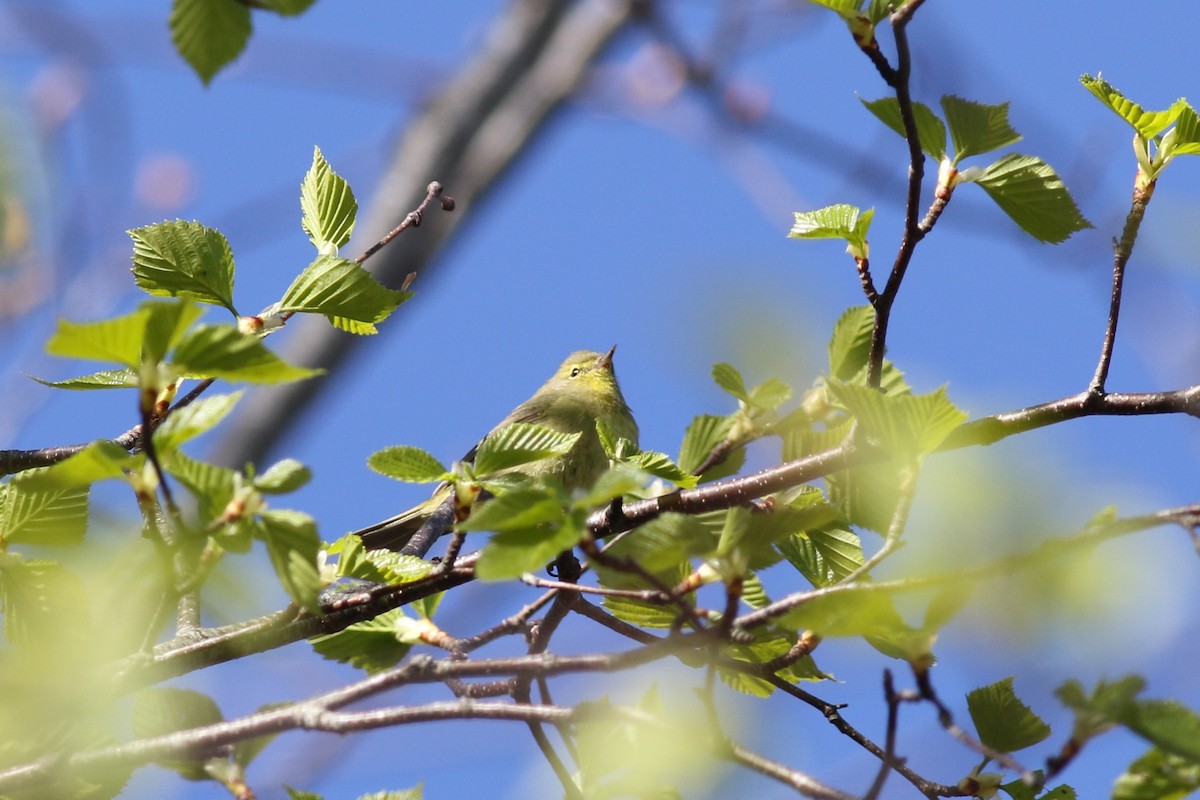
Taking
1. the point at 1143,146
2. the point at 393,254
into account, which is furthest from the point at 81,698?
the point at 393,254

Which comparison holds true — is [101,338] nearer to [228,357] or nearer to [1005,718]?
[228,357]

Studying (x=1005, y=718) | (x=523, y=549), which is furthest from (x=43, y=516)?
(x=1005, y=718)

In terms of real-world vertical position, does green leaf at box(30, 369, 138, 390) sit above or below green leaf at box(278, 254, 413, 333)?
below

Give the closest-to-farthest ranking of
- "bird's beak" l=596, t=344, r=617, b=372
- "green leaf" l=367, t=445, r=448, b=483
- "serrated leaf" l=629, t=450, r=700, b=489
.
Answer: "green leaf" l=367, t=445, r=448, b=483 → "serrated leaf" l=629, t=450, r=700, b=489 → "bird's beak" l=596, t=344, r=617, b=372

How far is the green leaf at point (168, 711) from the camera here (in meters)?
2.48

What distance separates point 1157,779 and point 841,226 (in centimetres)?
115

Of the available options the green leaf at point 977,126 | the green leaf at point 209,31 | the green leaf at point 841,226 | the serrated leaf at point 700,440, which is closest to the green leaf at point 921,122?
the green leaf at point 977,126

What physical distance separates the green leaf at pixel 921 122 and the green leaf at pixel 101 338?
4.50 feet

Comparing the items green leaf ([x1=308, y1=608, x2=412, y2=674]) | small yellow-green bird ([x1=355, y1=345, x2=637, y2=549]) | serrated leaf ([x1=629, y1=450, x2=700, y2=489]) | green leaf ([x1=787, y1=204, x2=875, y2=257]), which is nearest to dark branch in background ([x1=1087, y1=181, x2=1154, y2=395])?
green leaf ([x1=787, y1=204, x2=875, y2=257])

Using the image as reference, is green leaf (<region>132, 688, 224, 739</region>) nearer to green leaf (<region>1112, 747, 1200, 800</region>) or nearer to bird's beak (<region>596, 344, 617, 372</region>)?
green leaf (<region>1112, 747, 1200, 800</region>)

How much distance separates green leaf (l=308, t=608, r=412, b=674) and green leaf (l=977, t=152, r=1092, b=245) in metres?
1.47

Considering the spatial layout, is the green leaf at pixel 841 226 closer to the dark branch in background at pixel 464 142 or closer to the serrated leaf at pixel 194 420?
the serrated leaf at pixel 194 420

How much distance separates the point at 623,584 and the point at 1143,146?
1290 millimetres

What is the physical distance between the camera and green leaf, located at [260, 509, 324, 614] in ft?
5.91
